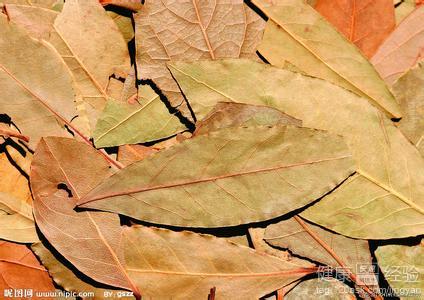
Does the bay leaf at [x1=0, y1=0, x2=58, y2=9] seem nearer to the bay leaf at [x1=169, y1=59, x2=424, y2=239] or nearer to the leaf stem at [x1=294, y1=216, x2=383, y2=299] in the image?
the bay leaf at [x1=169, y1=59, x2=424, y2=239]

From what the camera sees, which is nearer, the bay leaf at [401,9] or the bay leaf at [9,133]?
the bay leaf at [9,133]

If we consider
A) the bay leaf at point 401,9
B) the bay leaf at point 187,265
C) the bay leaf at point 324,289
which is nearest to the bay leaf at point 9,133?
the bay leaf at point 187,265

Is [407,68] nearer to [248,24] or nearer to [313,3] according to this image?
[313,3]

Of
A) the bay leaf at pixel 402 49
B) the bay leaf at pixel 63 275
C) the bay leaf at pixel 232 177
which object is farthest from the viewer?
the bay leaf at pixel 402 49

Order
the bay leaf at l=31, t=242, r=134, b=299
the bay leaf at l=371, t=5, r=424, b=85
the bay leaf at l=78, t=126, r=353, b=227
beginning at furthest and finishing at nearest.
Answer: the bay leaf at l=371, t=5, r=424, b=85 → the bay leaf at l=31, t=242, r=134, b=299 → the bay leaf at l=78, t=126, r=353, b=227

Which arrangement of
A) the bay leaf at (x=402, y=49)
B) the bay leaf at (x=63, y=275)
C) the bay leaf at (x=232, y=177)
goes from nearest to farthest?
the bay leaf at (x=232, y=177) < the bay leaf at (x=63, y=275) < the bay leaf at (x=402, y=49)

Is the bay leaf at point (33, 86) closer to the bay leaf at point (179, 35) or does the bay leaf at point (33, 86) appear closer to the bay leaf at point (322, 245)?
the bay leaf at point (179, 35)

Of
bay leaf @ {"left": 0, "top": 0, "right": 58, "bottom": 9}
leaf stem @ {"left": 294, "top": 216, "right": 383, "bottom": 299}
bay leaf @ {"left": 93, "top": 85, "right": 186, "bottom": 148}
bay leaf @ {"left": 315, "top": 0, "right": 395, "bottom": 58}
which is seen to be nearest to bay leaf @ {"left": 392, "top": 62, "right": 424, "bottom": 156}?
bay leaf @ {"left": 315, "top": 0, "right": 395, "bottom": 58}
